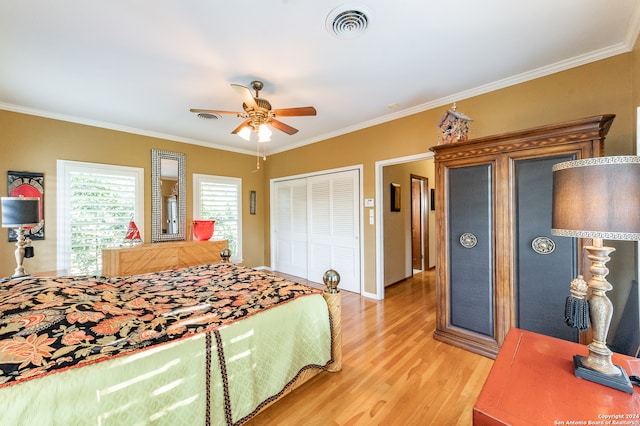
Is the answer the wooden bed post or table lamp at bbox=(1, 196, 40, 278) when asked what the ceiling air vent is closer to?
the wooden bed post

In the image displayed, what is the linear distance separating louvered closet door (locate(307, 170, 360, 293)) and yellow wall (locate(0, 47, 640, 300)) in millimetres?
218

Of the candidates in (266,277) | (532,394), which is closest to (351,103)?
(266,277)

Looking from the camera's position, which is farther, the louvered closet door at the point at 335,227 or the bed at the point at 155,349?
the louvered closet door at the point at 335,227

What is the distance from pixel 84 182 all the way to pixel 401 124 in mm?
4528

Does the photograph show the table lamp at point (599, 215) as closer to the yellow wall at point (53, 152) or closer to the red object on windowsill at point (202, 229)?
the red object on windowsill at point (202, 229)

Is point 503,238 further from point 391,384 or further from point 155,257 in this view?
point 155,257

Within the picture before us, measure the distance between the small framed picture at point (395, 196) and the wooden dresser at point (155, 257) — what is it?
9.98 feet

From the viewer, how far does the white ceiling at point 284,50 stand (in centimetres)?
175

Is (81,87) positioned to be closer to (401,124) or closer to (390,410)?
(401,124)

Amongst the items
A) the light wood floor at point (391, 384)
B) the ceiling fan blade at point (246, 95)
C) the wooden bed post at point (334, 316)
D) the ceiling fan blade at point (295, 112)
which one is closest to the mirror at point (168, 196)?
the ceiling fan blade at point (246, 95)

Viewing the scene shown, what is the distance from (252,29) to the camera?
1.92 meters

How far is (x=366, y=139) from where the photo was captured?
3977 millimetres

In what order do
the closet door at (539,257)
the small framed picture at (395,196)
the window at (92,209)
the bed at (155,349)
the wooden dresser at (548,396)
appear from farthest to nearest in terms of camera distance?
the small framed picture at (395,196) < the window at (92,209) < the closet door at (539,257) < the bed at (155,349) < the wooden dresser at (548,396)

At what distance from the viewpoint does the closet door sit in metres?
1.95
